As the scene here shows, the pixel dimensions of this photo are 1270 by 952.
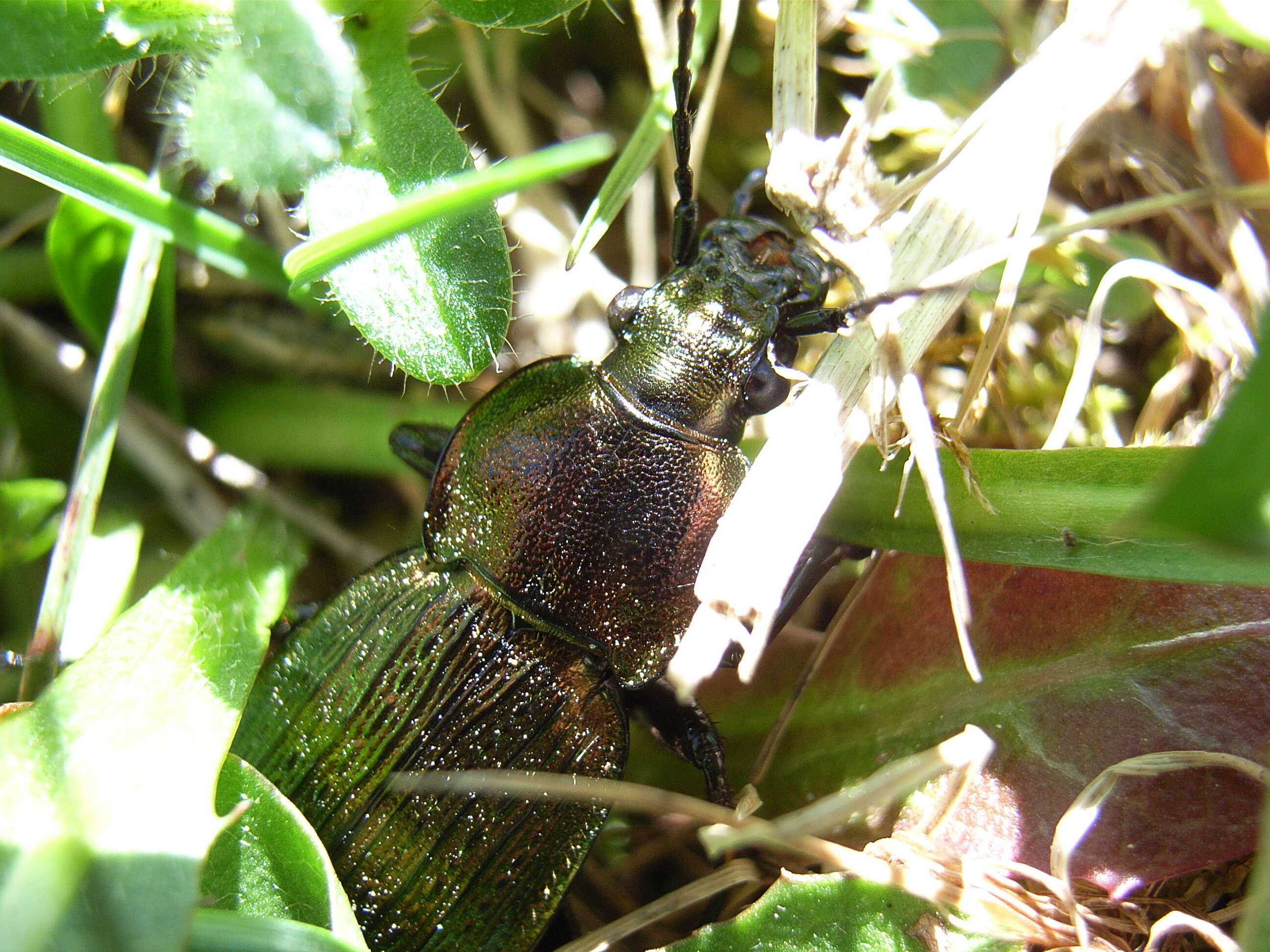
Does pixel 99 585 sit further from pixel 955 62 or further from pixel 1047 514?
pixel 955 62

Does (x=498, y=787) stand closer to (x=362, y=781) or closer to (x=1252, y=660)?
(x=362, y=781)

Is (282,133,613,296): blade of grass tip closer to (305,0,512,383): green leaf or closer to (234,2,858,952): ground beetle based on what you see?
(305,0,512,383): green leaf

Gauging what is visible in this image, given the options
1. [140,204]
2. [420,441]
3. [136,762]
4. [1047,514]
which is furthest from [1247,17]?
[136,762]

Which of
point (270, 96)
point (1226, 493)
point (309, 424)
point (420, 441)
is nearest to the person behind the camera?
point (1226, 493)

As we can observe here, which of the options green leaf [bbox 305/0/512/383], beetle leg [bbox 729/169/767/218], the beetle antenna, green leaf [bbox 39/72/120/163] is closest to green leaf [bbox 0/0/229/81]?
green leaf [bbox 305/0/512/383]

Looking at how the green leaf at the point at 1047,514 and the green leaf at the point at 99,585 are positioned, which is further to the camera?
the green leaf at the point at 99,585

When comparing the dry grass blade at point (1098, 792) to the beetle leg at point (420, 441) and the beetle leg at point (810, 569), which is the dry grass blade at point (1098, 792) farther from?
the beetle leg at point (420, 441)

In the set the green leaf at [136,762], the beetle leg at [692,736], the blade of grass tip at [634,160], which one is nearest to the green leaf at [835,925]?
Result: the beetle leg at [692,736]

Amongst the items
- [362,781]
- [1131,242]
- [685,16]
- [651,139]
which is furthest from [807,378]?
[362,781]
